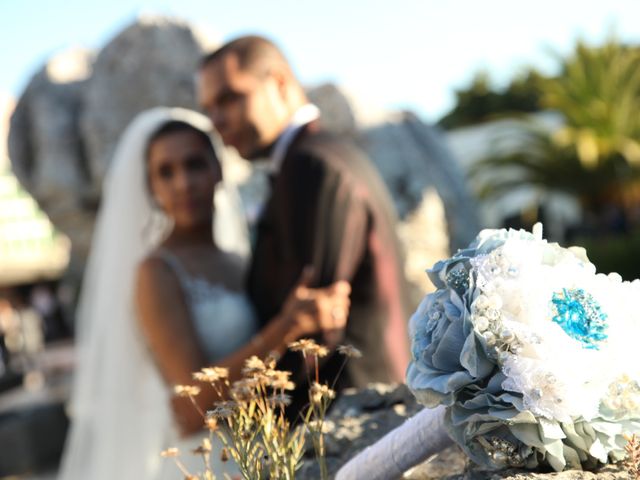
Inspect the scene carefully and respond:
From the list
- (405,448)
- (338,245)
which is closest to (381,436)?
(405,448)

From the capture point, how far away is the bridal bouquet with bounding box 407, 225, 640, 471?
3.43ft

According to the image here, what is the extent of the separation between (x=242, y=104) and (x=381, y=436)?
147 centimetres

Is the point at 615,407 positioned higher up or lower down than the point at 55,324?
higher up

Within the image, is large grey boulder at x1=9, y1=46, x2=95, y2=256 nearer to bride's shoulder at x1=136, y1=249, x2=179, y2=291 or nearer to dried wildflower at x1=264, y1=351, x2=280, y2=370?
bride's shoulder at x1=136, y1=249, x2=179, y2=291

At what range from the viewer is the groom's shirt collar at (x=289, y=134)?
8.74 ft

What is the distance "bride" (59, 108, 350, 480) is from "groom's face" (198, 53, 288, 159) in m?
0.31

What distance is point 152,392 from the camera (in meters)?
3.56

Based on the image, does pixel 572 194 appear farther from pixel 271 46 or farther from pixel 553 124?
pixel 271 46

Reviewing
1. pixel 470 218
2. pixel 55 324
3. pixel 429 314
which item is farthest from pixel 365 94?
pixel 55 324

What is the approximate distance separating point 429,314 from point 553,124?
1983 centimetres

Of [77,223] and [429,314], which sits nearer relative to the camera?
[429,314]

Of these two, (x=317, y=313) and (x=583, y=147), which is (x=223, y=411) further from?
(x=583, y=147)

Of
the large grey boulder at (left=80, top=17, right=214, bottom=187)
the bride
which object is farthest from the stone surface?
the large grey boulder at (left=80, top=17, right=214, bottom=187)

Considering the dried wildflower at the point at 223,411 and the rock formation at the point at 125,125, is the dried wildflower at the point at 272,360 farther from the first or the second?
the rock formation at the point at 125,125
